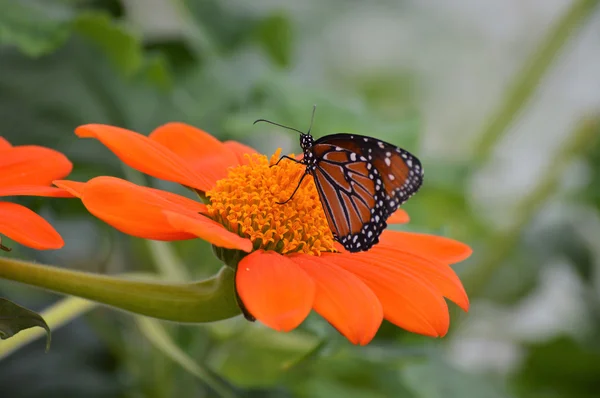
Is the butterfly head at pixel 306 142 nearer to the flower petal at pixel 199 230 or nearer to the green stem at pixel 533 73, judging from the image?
the flower petal at pixel 199 230

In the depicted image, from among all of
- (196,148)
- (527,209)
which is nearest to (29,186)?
(196,148)

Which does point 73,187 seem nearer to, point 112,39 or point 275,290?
point 275,290

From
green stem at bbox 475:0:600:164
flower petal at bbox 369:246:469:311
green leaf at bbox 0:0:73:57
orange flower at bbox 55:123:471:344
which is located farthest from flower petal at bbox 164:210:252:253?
green stem at bbox 475:0:600:164

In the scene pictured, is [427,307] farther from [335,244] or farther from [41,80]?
[41,80]

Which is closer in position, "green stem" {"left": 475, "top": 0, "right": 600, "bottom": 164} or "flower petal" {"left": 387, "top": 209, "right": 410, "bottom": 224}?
"flower petal" {"left": 387, "top": 209, "right": 410, "bottom": 224}

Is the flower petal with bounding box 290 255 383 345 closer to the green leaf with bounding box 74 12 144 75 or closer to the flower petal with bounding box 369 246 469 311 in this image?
the flower petal with bounding box 369 246 469 311
